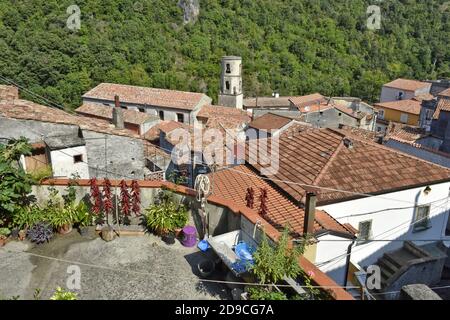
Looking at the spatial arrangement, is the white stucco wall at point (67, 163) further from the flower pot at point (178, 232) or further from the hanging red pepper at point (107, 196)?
the flower pot at point (178, 232)

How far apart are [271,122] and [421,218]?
50.9 feet

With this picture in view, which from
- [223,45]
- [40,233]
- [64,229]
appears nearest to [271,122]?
[64,229]

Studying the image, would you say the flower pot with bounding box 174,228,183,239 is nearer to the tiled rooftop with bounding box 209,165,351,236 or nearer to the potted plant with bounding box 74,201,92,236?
the potted plant with bounding box 74,201,92,236

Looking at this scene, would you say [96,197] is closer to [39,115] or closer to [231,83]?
[39,115]

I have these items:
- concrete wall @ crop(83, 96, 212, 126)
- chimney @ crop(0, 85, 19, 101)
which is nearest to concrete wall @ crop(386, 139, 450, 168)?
chimney @ crop(0, 85, 19, 101)

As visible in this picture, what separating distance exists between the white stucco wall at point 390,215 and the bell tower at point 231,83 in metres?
36.9

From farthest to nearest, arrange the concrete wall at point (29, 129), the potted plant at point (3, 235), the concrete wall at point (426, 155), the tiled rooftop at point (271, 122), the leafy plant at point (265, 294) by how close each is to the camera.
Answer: the tiled rooftop at point (271, 122) → the concrete wall at point (426, 155) → the concrete wall at point (29, 129) → the potted plant at point (3, 235) → the leafy plant at point (265, 294)

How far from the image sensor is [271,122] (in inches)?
1097

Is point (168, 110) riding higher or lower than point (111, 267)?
lower

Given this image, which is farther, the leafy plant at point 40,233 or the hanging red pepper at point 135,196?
the hanging red pepper at point 135,196

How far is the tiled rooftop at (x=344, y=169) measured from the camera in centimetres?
1196

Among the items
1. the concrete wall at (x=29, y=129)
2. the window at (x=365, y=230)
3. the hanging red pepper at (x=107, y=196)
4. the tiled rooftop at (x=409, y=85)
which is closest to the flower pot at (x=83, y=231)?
the hanging red pepper at (x=107, y=196)

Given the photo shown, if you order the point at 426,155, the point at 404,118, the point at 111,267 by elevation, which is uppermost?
the point at 111,267
